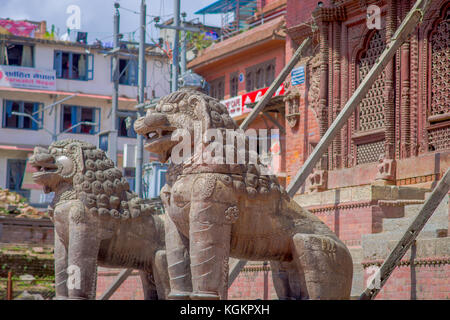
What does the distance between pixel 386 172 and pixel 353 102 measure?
2.91 m

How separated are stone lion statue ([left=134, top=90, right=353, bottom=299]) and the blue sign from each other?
10962 mm

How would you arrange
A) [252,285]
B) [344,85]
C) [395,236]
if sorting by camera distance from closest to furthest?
1. [395,236]
2. [252,285]
3. [344,85]

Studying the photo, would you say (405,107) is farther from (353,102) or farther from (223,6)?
(223,6)

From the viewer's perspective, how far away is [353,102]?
1394 centimetres

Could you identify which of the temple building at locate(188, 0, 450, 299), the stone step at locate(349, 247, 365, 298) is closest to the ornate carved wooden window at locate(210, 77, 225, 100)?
the temple building at locate(188, 0, 450, 299)

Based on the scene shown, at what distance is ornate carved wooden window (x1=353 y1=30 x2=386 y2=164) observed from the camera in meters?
17.6

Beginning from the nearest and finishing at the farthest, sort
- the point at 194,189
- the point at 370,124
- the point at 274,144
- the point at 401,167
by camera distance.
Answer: the point at 194,189, the point at 401,167, the point at 370,124, the point at 274,144

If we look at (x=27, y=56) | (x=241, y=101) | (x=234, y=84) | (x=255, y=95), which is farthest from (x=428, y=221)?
(x=27, y=56)

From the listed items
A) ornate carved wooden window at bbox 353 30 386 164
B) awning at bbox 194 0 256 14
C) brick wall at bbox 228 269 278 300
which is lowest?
brick wall at bbox 228 269 278 300

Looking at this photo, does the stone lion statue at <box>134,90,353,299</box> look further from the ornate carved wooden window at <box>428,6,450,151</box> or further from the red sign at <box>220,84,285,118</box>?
the red sign at <box>220,84,285,118</box>

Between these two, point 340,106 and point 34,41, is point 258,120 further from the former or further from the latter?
point 34,41
